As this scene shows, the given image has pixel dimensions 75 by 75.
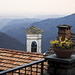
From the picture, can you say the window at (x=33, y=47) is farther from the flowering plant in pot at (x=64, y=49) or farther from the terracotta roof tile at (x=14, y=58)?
the flowering plant in pot at (x=64, y=49)

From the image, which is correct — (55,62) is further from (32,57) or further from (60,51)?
(32,57)

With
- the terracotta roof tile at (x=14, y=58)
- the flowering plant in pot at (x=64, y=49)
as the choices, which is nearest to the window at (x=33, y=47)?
the terracotta roof tile at (x=14, y=58)

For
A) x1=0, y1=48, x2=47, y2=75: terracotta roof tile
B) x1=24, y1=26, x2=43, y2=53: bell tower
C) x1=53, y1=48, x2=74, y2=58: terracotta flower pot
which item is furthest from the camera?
x1=24, y1=26, x2=43, y2=53: bell tower

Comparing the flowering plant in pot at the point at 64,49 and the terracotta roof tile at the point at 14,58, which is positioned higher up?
the flowering plant in pot at the point at 64,49

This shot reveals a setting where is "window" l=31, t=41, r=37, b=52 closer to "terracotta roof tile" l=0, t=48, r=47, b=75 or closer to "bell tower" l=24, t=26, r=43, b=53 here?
"bell tower" l=24, t=26, r=43, b=53

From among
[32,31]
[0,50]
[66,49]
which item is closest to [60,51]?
[66,49]

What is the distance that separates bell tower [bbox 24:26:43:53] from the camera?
16641 mm

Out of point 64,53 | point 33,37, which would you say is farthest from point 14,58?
point 33,37

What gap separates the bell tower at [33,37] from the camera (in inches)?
655

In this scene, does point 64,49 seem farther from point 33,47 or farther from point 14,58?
point 33,47

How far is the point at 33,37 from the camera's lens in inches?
668

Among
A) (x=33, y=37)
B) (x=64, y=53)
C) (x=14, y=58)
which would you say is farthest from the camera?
(x=33, y=37)

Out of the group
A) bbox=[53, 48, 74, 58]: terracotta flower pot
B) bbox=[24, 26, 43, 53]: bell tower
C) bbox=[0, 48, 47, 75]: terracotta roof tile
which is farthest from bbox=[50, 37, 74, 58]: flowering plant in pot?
bbox=[24, 26, 43, 53]: bell tower

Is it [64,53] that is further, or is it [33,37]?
[33,37]
